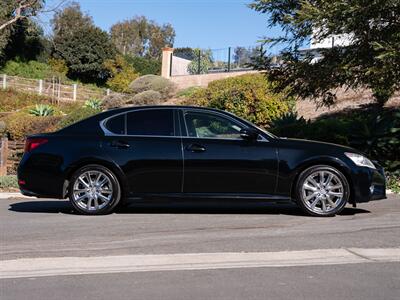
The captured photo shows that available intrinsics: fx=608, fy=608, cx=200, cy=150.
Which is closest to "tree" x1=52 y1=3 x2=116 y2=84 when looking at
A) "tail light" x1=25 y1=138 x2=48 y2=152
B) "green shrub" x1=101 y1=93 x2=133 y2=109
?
"green shrub" x1=101 y1=93 x2=133 y2=109

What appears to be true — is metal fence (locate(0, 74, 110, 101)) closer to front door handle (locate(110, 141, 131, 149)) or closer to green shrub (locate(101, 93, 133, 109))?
green shrub (locate(101, 93, 133, 109))

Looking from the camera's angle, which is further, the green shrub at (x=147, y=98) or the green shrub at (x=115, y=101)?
the green shrub at (x=115, y=101)

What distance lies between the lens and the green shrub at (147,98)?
26.1 m

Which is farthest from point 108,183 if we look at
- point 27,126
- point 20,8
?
point 20,8

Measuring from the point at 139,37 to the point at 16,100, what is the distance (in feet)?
161

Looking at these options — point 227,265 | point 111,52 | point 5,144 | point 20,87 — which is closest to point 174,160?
point 227,265

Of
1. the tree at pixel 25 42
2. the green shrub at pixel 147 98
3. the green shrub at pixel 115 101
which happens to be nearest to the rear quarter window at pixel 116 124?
the green shrub at pixel 147 98

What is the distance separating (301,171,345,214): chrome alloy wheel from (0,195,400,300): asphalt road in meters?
0.28

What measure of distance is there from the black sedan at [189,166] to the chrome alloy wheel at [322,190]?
0.01 meters

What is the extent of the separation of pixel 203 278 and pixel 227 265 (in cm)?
50

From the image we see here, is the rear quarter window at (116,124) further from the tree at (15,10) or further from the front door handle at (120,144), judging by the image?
the tree at (15,10)

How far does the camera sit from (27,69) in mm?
50750

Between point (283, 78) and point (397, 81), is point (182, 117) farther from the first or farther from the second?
point (283, 78)

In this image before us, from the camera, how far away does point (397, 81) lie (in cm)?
1177
